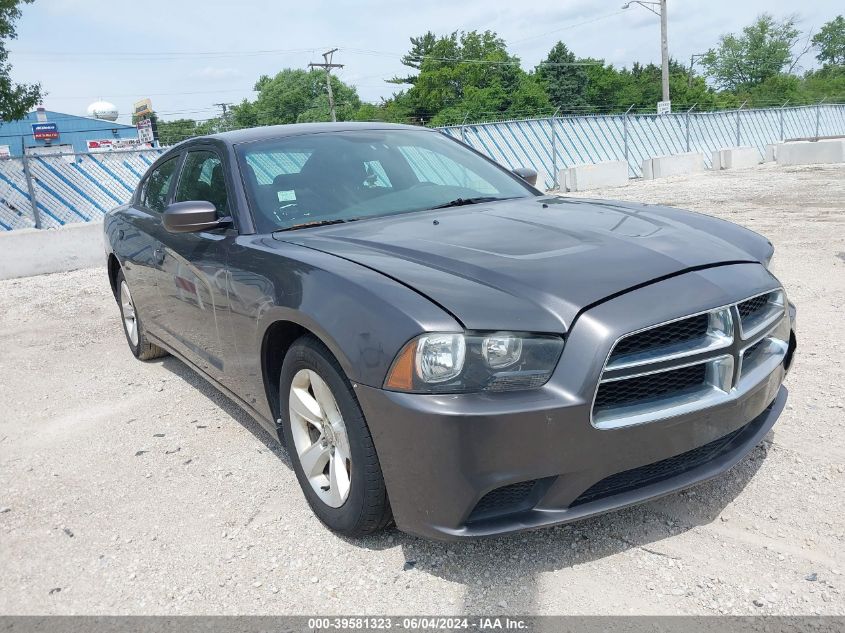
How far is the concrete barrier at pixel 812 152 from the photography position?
73.3 feet

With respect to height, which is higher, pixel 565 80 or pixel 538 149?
pixel 565 80

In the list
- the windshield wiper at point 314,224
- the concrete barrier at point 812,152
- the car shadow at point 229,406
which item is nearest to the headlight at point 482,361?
the windshield wiper at point 314,224

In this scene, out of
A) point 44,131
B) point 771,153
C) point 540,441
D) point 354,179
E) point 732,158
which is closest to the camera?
point 540,441

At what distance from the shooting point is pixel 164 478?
11.5ft

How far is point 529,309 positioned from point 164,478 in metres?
2.20

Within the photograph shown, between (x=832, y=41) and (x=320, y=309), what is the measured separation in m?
106

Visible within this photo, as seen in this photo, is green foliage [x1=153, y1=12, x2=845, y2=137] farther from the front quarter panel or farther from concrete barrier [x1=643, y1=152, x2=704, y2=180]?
the front quarter panel

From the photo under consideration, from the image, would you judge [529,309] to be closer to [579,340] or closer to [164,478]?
[579,340]

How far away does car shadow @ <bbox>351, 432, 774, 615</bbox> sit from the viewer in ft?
7.88

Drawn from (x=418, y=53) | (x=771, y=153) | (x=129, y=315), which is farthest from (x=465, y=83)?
(x=129, y=315)

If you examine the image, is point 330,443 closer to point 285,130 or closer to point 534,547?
point 534,547

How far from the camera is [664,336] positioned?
2260mm

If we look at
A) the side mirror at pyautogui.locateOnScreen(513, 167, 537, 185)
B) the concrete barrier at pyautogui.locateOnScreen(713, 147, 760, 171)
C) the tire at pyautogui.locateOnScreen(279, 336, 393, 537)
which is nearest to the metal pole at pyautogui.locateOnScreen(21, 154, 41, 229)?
the side mirror at pyautogui.locateOnScreen(513, 167, 537, 185)

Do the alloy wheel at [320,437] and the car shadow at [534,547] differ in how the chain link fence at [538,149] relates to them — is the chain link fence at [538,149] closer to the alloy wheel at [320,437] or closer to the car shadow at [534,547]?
the alloy wheel at [320,437]
